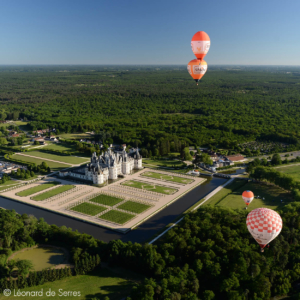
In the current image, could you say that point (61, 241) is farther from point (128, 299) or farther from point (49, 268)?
point (128, 299)

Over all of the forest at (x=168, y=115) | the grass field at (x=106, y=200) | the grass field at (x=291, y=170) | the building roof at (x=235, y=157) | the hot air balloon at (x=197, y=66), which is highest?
the hot air balloon at (x=197, y=66)

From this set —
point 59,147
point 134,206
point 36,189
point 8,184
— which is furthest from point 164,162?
point 8,184

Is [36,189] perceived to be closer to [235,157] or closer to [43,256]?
[43,256]

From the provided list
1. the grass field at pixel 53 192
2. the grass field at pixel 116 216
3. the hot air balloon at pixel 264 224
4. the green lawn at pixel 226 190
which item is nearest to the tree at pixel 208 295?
the hot air balloon at pixel 264 224

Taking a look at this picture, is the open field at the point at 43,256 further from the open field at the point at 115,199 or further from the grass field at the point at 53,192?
the grass field at the point at 53,192

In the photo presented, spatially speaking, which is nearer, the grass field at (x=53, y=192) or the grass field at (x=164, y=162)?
the grass field at (x=53, y=192)

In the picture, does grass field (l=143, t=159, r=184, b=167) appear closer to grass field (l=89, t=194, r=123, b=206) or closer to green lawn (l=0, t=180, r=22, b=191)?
grass field (l=89, t=194, r=123, b=206)
